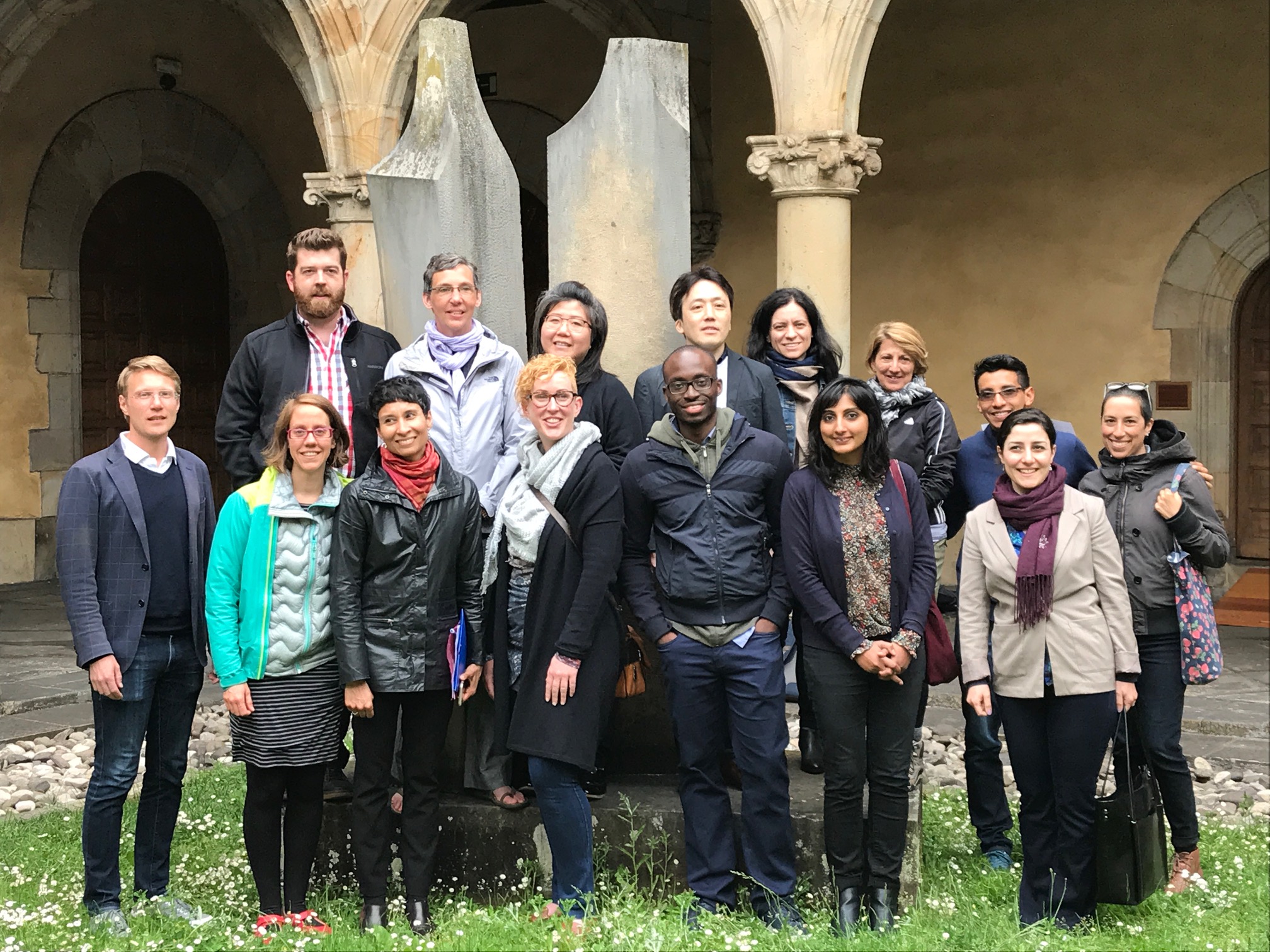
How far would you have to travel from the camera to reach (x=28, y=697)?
24.0 feet

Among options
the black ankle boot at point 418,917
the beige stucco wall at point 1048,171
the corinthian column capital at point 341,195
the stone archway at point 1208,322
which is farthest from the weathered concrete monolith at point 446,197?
the stone archway at point 1208,322

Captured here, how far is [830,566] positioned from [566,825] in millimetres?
956

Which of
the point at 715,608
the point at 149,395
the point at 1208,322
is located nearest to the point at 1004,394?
the point at 715,608

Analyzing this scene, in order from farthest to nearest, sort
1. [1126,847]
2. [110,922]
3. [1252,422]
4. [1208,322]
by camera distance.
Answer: [1252,422] < [1208,322] < [110,922] < [1126,847]

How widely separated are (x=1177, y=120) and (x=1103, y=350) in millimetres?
1657

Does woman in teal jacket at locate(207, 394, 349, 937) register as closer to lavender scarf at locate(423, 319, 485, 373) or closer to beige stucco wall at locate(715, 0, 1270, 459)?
lavender scarf at locate(423, 319, 485, 373)

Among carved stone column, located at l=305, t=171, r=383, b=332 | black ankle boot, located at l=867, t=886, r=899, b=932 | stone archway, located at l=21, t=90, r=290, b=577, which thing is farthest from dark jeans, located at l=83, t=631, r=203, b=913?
stone archway, located at l=21, t=90, r=290, b=577

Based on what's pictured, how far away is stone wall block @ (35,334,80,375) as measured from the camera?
11.3 metres

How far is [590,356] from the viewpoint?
399 centimetres

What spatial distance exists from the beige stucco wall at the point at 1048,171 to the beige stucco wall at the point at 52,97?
15.7 ft

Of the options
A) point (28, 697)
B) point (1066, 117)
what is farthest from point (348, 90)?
point (1066, 117)

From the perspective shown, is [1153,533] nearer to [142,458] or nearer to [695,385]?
[695,385]

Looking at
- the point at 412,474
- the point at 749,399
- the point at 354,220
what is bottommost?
the point at 412,474

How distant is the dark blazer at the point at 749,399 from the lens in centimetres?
401
